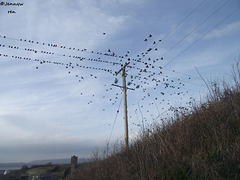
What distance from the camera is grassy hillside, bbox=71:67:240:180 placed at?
317cm

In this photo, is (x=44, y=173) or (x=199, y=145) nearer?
(x=199, y=145)

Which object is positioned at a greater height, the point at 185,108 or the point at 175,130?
the point at 185,108

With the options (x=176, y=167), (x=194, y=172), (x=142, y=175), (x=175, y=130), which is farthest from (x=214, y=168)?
(x=175, y=130)

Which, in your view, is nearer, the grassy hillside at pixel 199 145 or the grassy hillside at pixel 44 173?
the grassy hillside at pixel 199 145

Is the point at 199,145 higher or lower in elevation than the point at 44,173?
higher

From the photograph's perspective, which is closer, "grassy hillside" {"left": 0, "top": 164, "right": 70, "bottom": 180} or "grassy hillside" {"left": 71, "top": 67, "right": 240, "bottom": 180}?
"grassy hillside" {"left": 71, "top": 67, "right": 240, "bottom": 180}

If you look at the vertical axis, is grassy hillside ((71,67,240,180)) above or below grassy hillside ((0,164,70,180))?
above

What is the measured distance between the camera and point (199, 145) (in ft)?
13.6

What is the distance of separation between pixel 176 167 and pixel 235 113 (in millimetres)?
1795

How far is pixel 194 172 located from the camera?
126 inches

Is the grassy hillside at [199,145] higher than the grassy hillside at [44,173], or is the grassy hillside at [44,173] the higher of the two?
the grassy hillside at [199,145]

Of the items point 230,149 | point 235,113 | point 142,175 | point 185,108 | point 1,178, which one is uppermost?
point 185,108

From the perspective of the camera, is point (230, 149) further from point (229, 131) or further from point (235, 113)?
point (235, 113)

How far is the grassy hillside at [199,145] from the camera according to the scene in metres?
3.17
